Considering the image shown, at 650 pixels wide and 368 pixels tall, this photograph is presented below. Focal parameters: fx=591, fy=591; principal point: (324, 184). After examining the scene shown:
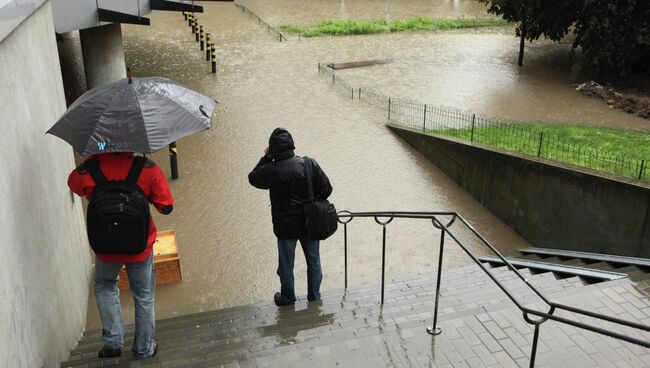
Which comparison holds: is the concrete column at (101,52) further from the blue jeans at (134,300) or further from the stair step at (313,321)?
the blue jeans at (134,300)

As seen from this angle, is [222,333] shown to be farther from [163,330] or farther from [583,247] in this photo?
[583,247]

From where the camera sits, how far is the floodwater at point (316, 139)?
8.45m

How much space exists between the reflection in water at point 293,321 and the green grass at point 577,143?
590 centimetres

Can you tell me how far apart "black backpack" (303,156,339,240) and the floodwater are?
2679 millimetres

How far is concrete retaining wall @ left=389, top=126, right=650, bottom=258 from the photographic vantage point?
8.31m

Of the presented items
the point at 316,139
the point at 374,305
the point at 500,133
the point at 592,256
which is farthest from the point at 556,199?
the point at 316,139

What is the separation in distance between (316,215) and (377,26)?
878 inches

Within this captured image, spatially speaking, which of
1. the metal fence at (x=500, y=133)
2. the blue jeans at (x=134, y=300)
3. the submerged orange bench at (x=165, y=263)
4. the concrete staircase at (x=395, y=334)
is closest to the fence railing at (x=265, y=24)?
the metal fence at (x=500, y=133)

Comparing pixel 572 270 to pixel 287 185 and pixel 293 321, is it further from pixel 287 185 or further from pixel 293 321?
pixel 287 185

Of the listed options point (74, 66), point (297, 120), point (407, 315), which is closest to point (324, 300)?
point (407, 315)

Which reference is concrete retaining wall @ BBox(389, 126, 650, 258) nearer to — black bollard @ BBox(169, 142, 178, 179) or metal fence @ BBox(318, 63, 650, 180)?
metal fence @ BBox(318, 63, 650, 180)

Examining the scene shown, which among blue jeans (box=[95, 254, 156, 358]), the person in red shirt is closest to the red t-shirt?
the person in red shirt

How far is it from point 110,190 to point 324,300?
276cm

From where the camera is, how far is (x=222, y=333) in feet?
17.8
